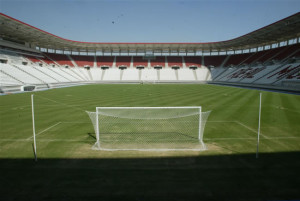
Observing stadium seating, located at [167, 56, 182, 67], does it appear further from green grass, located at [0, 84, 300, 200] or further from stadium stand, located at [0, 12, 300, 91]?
green grass, located at [0, 84, 300, 200]

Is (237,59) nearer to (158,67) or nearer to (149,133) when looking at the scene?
(158,67)

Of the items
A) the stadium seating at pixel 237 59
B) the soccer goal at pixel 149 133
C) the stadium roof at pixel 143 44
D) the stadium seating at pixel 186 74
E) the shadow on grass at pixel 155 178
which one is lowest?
the shadow on grass at pixel 155 178

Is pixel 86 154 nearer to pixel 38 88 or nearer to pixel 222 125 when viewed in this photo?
pixel 222 125

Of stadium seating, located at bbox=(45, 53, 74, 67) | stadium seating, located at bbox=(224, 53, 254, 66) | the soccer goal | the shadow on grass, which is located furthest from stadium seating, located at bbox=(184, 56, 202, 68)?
the shadow on grass

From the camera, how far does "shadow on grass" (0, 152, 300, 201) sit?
15.0 ft

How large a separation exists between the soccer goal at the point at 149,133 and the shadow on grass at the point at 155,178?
1170 millimetres

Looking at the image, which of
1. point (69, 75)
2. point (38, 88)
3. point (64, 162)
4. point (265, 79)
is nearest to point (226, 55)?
point (265, 79)

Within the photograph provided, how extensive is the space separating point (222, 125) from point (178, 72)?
168ft

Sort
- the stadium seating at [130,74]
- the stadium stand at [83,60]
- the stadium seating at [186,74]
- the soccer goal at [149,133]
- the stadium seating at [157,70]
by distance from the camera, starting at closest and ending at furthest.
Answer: the soccer goal at [149,133] → the stadium seating at [157,70] → the stadium seating at [186,74] → the stadium seating at [130,74] → the stadium stand at [83,60]

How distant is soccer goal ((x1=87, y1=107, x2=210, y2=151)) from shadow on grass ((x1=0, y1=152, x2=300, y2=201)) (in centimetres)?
117

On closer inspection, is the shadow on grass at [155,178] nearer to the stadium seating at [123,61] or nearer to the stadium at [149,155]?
the stadium at [149,155]

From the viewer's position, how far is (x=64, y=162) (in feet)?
20.6

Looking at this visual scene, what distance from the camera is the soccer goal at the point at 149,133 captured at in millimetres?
7645

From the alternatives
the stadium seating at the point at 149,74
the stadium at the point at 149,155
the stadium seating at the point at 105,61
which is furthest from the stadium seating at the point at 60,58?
the stadium at the point at 149,155
